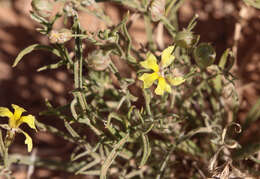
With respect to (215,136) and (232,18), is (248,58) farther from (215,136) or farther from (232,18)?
(215,136)

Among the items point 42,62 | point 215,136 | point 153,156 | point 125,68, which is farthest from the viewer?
point 42,62

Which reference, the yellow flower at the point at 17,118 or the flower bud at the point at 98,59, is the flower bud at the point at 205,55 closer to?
the flower bud at the point at 98,59

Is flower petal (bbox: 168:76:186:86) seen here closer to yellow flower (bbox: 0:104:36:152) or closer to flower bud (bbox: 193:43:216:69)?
flower bud (bbox: 193:43:216:69)

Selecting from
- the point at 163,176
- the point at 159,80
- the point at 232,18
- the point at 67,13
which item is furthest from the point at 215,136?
the point at 232,18

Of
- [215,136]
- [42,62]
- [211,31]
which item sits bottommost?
[215,136]

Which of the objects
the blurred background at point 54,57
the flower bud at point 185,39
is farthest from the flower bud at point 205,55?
the blurred background at point 54,57

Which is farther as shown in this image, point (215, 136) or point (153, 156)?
point (153, 156)

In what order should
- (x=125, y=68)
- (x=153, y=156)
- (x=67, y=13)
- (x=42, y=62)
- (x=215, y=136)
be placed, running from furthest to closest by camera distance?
(x=42, y=62)
(x=125, y=68)
(x=153, y=156)
(x=215, y=136)
(x=67, y=13)

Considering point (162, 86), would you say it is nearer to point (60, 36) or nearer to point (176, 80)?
point (176, 80)
